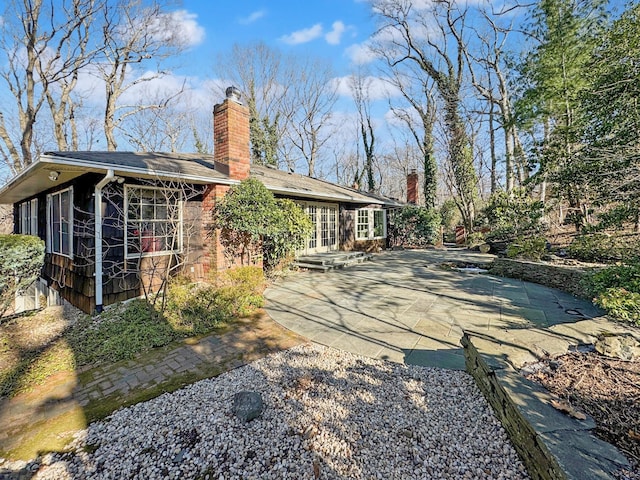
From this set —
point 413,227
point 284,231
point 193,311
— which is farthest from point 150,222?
point 413,227

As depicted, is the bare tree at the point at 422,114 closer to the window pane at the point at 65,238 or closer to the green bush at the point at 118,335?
the green bush at the point at 118,335

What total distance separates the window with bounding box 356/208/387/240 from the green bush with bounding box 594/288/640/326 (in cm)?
919

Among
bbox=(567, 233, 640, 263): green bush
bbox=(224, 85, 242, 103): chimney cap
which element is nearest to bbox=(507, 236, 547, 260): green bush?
bbox=(567, 233, 640, 263): green bush

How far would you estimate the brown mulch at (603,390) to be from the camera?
184cm

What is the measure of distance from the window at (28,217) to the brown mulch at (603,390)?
40.1ft

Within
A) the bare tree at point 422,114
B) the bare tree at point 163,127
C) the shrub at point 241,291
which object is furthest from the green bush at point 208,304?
the bare tree at point 163,127

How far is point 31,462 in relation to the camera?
2078mm

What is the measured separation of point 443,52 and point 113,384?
21635 millimetres

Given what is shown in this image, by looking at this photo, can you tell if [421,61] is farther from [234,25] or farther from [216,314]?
[216,314]

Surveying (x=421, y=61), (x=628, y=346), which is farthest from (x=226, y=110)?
(x=421, y=61)

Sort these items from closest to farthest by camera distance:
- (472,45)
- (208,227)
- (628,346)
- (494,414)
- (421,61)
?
(494,414)
(628,346)
(208,227)
(472,45)
(421,61)

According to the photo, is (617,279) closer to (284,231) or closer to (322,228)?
(284,231)

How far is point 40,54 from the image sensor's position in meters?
12.9

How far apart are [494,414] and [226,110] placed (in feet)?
23.8
